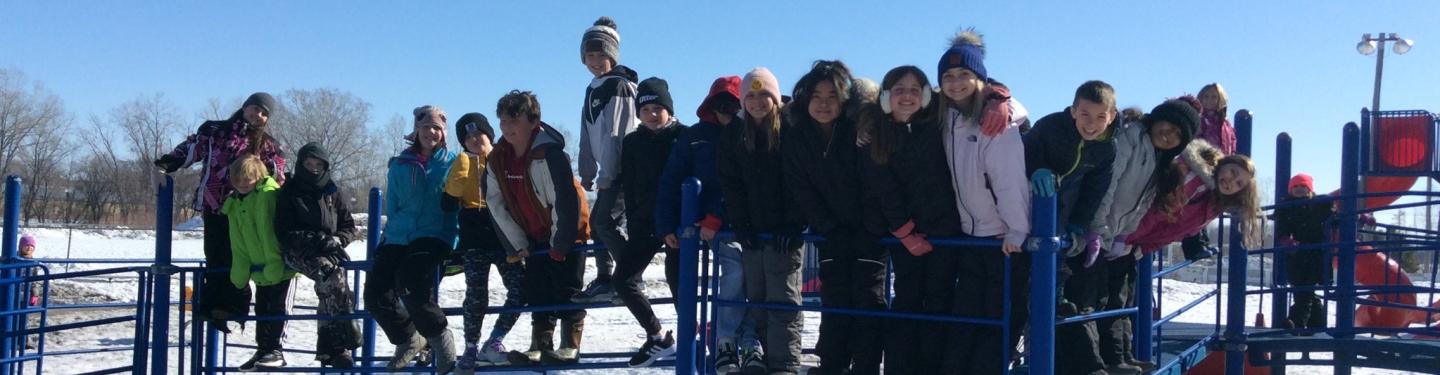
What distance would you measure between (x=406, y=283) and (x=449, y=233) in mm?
388

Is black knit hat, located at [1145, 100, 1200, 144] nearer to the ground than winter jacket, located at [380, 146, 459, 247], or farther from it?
farther from it

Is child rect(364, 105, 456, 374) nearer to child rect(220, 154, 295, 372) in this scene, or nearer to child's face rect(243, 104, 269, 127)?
child rect(220, 154, 295, 372)

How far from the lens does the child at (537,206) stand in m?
5.52

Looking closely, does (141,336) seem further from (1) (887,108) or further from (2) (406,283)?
(1) (887,108)

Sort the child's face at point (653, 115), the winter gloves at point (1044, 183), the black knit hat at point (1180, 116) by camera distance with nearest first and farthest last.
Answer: the winter gloves at point (1044, 183)
the black knit hat at point (1180, 116)
the child's face at point (653, 115)

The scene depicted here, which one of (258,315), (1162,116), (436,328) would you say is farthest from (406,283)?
(1162,116)

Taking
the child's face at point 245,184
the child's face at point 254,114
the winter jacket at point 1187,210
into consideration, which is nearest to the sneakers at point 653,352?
the winter jacket at point 1187,210

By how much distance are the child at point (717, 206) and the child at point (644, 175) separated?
7.0 inches

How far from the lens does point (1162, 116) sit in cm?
484

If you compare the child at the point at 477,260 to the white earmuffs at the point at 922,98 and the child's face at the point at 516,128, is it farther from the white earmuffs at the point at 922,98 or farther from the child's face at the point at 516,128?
the white earmuffs at the point at 922,98

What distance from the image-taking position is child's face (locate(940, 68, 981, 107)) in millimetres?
4266

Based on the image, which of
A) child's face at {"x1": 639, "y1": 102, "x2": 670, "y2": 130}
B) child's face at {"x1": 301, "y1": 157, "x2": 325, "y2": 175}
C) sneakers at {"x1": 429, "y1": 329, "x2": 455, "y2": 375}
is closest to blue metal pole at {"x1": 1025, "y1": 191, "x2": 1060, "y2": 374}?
child's face at {"x1": 639, "y1": 102, "x2": 670, "y2": 130}

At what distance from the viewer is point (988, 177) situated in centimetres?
420

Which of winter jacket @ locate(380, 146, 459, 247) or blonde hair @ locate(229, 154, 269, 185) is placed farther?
blonde hair @ locate(229, 154, 269, 185)
